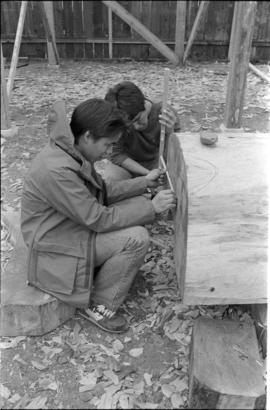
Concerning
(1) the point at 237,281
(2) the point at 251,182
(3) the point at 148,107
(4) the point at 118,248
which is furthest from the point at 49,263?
(3) the point at 148,107

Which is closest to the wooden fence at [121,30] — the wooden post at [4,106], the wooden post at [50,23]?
the wooden post at [50,23]

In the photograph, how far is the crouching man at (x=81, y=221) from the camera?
2.41 m

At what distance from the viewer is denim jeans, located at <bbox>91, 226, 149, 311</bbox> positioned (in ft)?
8.56

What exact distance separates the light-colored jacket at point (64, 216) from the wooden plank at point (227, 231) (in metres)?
0.48

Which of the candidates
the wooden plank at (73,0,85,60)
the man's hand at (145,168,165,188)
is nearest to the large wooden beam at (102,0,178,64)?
the wooden plank at (73,0,85,60)

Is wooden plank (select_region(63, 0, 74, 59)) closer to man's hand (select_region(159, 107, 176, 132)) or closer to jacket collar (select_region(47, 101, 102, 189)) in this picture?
man's hand (select_region(159, 107, 176, 132))

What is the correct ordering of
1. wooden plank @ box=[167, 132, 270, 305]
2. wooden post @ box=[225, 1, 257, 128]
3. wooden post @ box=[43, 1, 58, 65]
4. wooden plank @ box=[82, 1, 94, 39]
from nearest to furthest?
wooden plank @ box=[167, 132, 270, 305], wooden post @ box=[225, 1, 257, 128], wooden post @ box=[43, 1, 58, 65], wooden plank @ box=[82, 1, 94, 39]

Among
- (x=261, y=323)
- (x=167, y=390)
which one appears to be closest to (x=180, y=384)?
(x=167, y=390)

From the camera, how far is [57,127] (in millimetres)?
2402

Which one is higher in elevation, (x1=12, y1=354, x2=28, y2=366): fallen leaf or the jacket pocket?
the jacket pocket

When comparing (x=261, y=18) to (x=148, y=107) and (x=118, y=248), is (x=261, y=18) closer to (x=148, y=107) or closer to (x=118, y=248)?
(x=148, y=107)

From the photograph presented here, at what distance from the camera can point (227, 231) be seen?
2.22 meters

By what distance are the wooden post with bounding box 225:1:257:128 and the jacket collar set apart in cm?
252

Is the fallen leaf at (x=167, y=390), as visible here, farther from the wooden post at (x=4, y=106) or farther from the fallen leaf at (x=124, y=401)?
the wooden post at (x=4, y=106)
